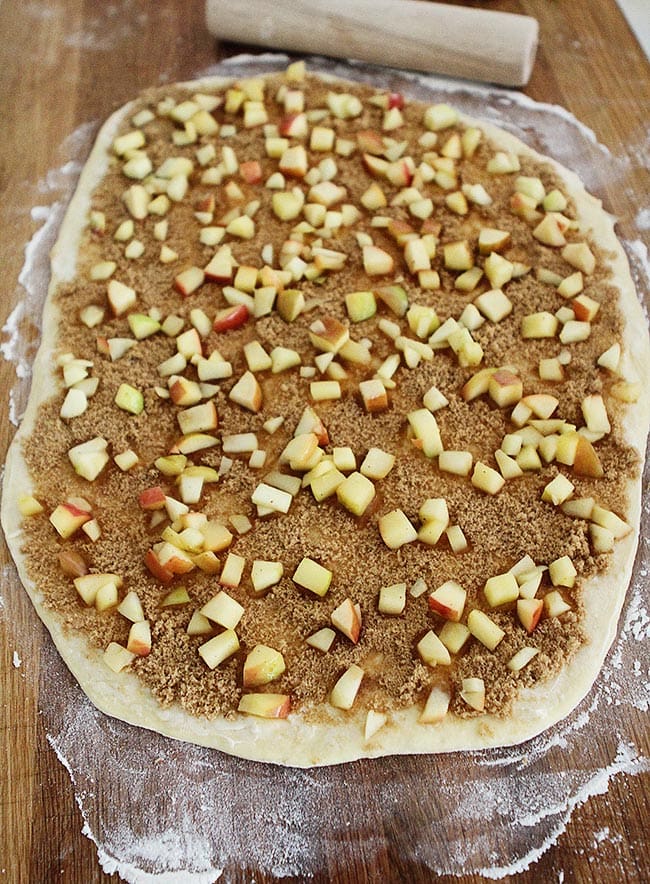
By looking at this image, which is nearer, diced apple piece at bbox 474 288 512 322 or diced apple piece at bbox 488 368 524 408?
diced apple piece at bbox 488 368 524 408

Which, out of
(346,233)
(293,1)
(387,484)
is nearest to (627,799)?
(387,484)

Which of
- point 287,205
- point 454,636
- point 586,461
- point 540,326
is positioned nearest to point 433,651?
point 454,636

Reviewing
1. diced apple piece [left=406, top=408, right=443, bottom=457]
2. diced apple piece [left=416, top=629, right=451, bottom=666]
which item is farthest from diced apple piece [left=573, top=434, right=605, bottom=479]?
diced apple piece [left=416, top=629, right=451, bottom=666]

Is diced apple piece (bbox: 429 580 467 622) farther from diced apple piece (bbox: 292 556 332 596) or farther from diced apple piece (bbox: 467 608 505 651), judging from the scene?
diced apple piece (bbox: 292 556 332 596)

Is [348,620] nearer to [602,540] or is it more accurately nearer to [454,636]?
[454,636]

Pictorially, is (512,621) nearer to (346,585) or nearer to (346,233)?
(346,585)

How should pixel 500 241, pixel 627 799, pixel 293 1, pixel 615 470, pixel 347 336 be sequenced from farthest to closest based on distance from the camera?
pixel 293 1 → pixel 500 241 → pixel 347 336 → pixel 615 470 → pixel 627 799
